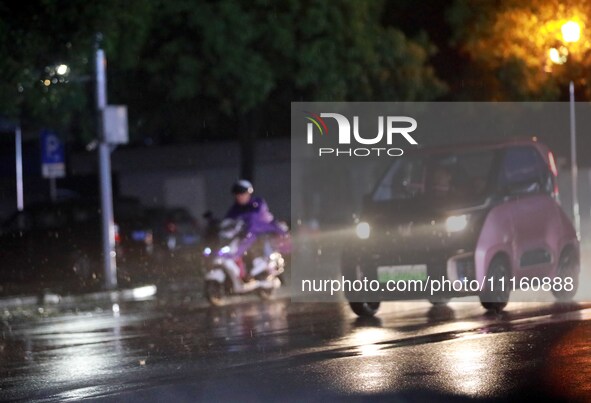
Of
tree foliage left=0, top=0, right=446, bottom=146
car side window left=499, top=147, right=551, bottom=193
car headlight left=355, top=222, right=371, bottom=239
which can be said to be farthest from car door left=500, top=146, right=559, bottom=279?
tree foliage left=0, top=0, right=446, bottom=146

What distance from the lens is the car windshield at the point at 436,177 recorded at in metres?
14.9

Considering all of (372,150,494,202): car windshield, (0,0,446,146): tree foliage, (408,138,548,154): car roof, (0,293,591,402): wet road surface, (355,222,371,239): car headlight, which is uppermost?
(0,0,446,146): tree foliage

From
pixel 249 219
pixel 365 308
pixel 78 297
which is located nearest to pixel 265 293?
pixel 249 219

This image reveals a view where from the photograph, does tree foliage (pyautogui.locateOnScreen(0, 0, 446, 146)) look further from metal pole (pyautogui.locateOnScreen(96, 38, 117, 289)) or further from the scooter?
the scooter

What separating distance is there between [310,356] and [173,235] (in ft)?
65.7

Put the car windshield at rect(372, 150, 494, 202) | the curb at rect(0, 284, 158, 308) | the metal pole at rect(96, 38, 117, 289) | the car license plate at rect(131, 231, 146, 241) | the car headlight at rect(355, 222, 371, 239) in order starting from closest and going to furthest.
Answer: the car windshield at rect(372, 150, 494, 202) < the car headlight at rect(355, 222, 371, 239) < the curb at rect(0, 284, 158, 308) < the metal pole at rect(96, 38, 117, 289) < the car license plate at rect(131, 231, 146, 241)

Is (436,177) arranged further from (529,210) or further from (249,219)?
(249,219)

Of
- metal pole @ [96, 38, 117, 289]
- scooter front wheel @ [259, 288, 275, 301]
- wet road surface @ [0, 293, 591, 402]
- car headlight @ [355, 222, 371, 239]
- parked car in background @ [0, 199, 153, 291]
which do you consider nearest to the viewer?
wet road surface @ [0, 293, 591, 402]

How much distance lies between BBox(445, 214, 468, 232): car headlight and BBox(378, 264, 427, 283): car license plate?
→ 513mm

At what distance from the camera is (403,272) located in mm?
14758

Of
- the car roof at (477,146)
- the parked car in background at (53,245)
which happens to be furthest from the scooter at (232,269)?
the parked car in background at (53,245)

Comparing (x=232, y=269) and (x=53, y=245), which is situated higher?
(x=53, y=245)

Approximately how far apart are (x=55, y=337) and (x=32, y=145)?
31.2 m

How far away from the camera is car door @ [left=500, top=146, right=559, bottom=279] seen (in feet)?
49.2
